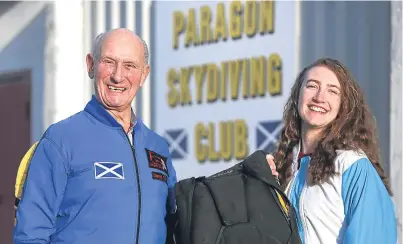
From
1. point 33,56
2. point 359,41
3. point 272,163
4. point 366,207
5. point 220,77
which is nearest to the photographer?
point 366,207

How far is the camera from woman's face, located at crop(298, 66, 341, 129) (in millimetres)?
2949

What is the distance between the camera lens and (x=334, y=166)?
2832 millimetres

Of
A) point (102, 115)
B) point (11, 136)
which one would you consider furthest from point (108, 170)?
point (11, 136)

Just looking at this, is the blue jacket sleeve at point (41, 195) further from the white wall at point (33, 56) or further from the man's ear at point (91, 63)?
the white wall at point (33, 56)

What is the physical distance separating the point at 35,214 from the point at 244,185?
69 cm

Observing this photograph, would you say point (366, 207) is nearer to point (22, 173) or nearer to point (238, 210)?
point (238, 210)

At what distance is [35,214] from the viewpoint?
2.75m

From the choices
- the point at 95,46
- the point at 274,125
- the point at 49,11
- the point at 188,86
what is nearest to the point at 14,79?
the point at 49,11

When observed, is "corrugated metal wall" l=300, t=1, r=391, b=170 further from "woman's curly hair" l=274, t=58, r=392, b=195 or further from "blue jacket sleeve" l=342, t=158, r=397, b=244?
"blue jacket sleeve" l=342, t=158, r=397, b=244

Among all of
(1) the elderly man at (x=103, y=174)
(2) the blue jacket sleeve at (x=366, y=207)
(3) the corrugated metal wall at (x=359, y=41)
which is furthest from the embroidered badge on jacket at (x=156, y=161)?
(3) the corrugated metal wall at (x=359, y=41)

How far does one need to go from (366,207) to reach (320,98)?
0.42 m

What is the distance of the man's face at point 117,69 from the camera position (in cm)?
296

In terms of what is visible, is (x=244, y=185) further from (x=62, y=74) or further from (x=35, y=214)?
(x=62, y=74)

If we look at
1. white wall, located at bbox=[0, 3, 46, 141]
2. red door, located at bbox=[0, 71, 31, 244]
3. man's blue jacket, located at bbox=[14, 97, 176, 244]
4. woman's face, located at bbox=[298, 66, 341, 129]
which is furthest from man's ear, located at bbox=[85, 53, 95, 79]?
red door, located at bbox=[0, 71, 31, 244]
